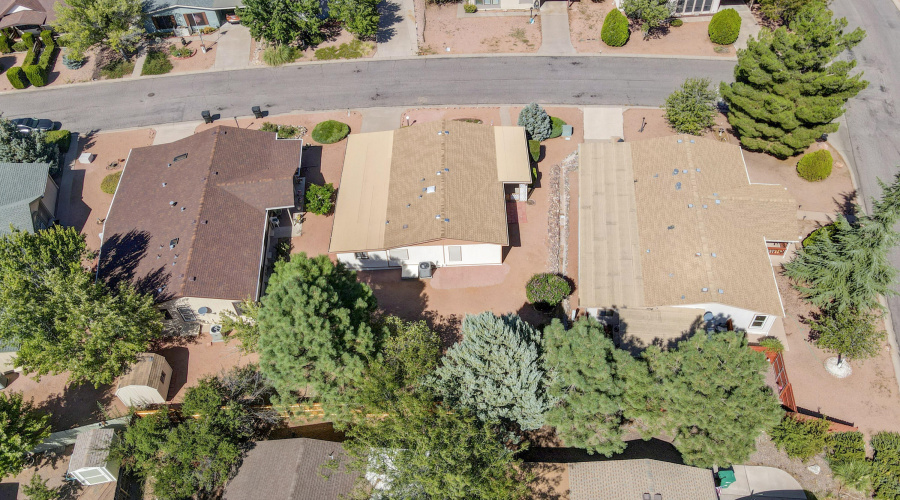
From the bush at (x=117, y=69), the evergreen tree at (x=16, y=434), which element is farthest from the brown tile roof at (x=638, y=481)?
the bush at (x=117, y=69)

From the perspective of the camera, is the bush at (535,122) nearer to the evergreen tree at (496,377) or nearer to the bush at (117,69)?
the evergreen tree at (496,377)

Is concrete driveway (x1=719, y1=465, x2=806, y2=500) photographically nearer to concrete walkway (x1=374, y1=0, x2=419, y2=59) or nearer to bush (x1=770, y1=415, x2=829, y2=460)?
bush (x1=770, y1=415, x2=829, y2=460)

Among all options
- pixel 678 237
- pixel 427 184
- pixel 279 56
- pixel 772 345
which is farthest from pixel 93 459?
pixel 279 56

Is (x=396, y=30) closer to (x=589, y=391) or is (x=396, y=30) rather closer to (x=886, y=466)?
(x=589, y=391)

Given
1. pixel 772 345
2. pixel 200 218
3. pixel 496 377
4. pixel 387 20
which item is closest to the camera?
pixel 496 377

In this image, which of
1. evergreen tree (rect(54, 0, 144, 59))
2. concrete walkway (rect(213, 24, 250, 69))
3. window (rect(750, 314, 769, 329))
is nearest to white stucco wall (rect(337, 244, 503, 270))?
window (rect(750, 314, 769, 329))

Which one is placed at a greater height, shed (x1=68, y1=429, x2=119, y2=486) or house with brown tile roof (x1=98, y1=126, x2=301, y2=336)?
house with brown tile roof (x1=98, y1=126, x2=301, y2=336)

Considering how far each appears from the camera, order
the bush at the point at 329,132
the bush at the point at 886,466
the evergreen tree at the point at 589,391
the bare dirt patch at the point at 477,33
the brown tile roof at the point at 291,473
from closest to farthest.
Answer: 1. the evergreen tree at the point at 589,391
2. the brown tile roof at the point at 291,473
3. the bush at the point at 886,466
4. the bush at the point at 329,132
5. the bare dirt patch at the point at 477,33
